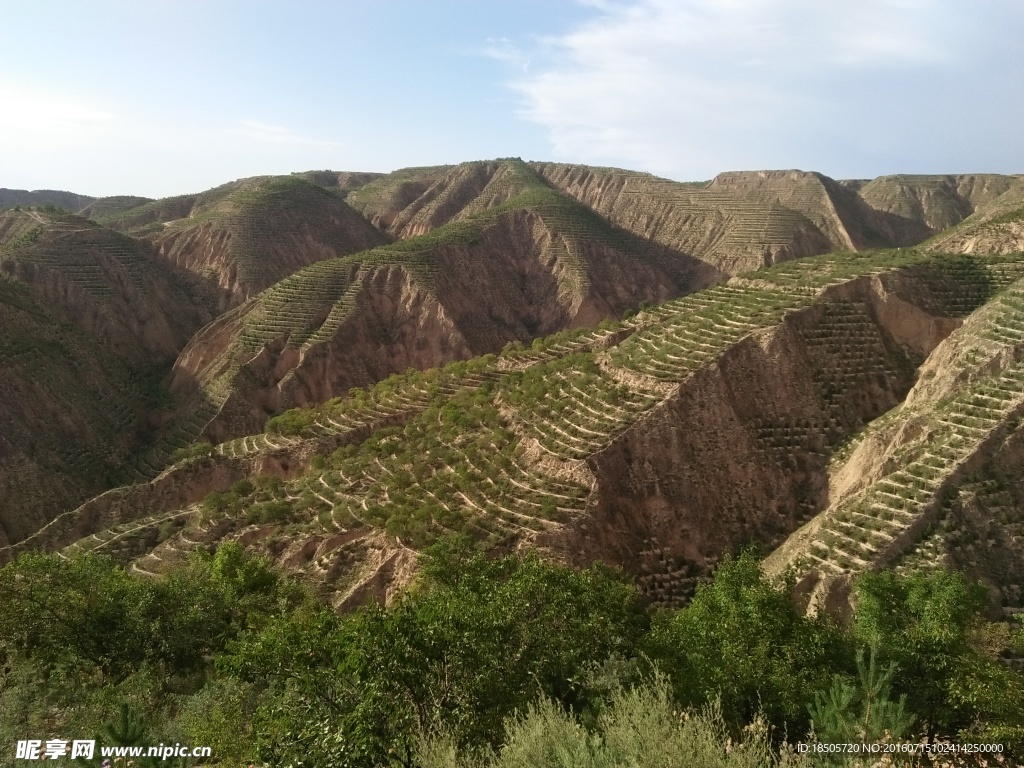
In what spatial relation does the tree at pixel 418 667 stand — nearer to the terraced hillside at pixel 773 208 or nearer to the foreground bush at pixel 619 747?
the foreground bush at pixel 619 747

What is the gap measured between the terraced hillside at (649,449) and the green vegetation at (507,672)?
21.6 ft

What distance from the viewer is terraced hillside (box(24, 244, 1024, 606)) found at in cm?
2273

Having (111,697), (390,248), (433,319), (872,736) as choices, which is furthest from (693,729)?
(390,248)

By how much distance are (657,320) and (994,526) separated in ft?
59.0

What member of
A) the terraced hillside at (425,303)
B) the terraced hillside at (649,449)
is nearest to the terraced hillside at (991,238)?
the terraced hillside at (649,449)

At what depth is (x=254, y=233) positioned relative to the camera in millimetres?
75000

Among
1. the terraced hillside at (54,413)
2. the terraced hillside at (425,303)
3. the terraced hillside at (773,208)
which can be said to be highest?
the terraced hillside at (773,208)

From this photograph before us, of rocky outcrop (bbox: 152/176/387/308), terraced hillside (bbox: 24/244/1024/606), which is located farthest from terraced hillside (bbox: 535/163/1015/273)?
terraced hillside (bbox: 24/244/1024/606)

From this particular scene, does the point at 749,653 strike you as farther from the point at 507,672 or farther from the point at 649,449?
the point at 649,449

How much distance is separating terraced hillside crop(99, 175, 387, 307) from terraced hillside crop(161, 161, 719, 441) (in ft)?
39.6

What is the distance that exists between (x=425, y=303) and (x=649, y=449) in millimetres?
40266

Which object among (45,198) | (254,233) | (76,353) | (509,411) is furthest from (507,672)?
(45,198)

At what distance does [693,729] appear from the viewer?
323 inches

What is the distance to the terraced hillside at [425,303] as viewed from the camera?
5247 centimetres
